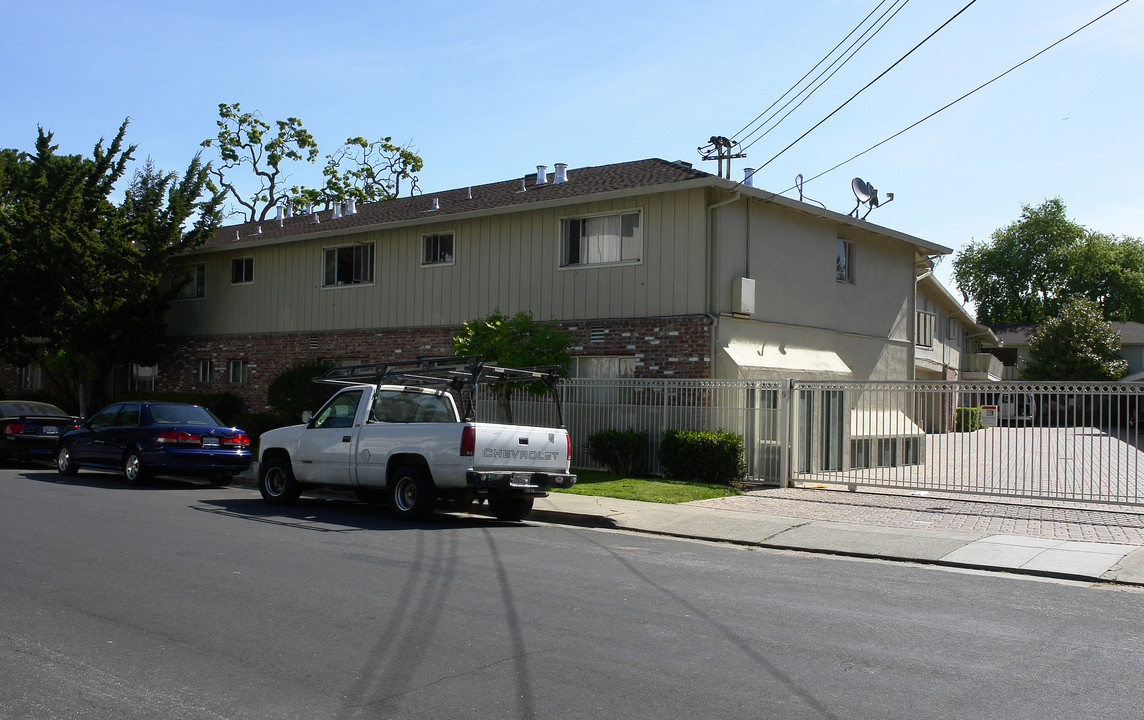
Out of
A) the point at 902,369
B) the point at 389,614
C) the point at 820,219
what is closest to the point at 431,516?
the point at 389,614

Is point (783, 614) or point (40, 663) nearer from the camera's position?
point (40, 663)

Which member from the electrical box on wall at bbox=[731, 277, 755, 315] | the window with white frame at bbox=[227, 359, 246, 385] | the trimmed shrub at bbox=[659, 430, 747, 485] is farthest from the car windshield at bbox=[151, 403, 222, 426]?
the window with white frame at bbox=[227, 359, 246, 385]

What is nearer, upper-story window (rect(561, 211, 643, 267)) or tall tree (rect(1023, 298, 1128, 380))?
upper-story window (rect(561, 211, 643, 267))

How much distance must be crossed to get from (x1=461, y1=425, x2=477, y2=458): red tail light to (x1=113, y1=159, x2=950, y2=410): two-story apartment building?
7366mm

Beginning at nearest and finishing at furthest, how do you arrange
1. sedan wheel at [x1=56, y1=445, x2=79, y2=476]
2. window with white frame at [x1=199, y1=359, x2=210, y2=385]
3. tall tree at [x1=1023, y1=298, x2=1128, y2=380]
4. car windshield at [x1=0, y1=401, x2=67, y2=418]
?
sedan wheel at [x1=56, y1=445, x2=79, y2=476], car windshield at [x1=0, y1=401, x2=67, y2=418], window with white frame at [x1=199, y1=359, x2=210, y2=385], tall tree at [x1=1023, y1=298, x2=1128, y2=380]

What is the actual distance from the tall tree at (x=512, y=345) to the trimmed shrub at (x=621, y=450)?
5.04ft

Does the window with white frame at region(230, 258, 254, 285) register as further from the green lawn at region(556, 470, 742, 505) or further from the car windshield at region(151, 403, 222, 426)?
the green lawn at region(556, 470, 742, 505)

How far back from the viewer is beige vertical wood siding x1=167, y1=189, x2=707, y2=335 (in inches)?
744

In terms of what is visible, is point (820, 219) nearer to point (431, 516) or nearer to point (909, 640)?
point (431, 516)

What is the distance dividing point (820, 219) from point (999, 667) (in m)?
16.4

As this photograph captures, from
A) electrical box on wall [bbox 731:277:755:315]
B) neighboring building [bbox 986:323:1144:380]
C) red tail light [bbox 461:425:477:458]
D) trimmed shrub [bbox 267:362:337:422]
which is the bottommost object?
red tail light [bbox 461:425:477:458]

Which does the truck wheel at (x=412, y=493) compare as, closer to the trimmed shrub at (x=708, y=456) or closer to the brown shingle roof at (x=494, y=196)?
the trimmed shrub at (x=708, y=456)

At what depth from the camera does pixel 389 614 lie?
23.2 ft

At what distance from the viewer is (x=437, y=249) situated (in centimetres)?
2328
